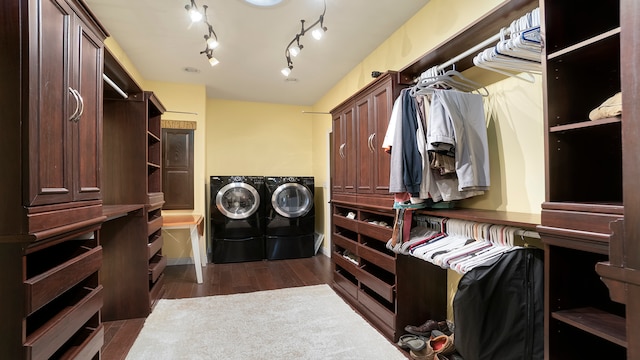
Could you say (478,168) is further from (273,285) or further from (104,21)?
(104,21)

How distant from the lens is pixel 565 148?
3.94 feet

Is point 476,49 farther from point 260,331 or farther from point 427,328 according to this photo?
point 260,331

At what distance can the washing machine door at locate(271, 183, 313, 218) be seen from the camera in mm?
4699

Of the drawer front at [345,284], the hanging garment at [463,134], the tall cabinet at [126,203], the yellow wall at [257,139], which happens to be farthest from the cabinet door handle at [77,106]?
the yellow wall at [257,139]

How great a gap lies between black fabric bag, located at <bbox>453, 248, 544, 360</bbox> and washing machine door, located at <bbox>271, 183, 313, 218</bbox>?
3.46m

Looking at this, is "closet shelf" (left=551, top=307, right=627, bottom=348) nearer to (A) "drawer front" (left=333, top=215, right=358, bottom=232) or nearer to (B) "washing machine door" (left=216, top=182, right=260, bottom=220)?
(A) "drawer front" (left=333, top=215, right=358, bottom=232)

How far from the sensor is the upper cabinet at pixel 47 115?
1053 mm

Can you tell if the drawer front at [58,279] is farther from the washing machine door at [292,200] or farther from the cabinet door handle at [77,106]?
the washing machine door at [292,200]

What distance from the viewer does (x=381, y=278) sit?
8.46ft

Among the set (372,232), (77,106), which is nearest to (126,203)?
(77,106)

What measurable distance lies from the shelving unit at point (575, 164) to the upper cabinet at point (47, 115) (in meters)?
1.85

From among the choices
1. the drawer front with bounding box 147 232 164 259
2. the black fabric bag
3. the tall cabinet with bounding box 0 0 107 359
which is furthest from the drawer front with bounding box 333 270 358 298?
the tall cabinet with bounding box 0 0 107 359

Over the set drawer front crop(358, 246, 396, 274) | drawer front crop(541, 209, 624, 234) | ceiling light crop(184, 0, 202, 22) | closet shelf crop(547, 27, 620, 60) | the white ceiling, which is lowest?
drawer front crop(358, 246, 396, 274)

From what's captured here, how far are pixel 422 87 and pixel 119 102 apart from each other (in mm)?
2508
